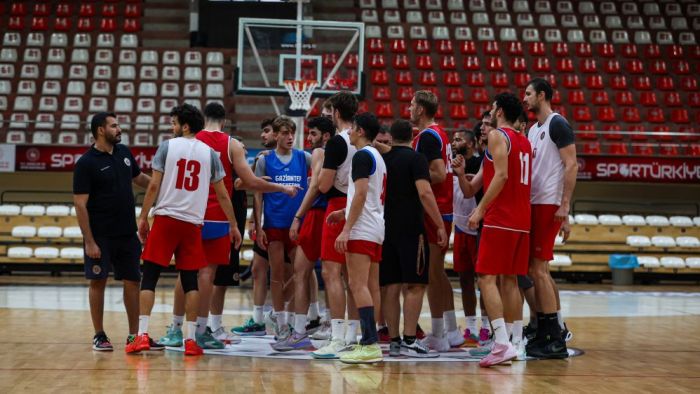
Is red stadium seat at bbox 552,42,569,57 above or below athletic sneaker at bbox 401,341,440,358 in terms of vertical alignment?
Answer: above

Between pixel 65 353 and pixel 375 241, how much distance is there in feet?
8.05

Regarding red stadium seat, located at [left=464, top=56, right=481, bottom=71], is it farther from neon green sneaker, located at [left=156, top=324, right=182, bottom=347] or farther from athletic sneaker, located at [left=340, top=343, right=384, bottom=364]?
athletic sneaker, located at [left=340, top=343, right=384, bottom=364]

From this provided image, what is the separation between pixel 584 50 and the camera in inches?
898

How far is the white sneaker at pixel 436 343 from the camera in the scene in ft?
23.5

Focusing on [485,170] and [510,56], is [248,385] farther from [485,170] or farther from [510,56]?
[510,56]

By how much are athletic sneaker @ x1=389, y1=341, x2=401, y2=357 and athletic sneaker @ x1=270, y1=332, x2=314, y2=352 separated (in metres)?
0.79

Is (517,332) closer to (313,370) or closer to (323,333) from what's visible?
(313,370)

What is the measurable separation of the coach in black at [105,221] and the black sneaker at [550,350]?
313cm

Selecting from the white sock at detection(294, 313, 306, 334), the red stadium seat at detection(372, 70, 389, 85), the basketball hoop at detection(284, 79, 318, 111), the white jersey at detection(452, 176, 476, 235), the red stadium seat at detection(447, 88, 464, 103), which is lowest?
the white sock at detection(294, 313, 306, 334)

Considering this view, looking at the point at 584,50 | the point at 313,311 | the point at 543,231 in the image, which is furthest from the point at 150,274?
the point at 584,50

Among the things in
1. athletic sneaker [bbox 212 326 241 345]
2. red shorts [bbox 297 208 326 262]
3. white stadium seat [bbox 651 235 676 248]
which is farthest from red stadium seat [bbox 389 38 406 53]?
athletic sneaker [bbox 212 326 241 345]

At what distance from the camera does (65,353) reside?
258 inches

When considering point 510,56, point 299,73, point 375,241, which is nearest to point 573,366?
point 375,241

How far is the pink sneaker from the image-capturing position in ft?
20.6
